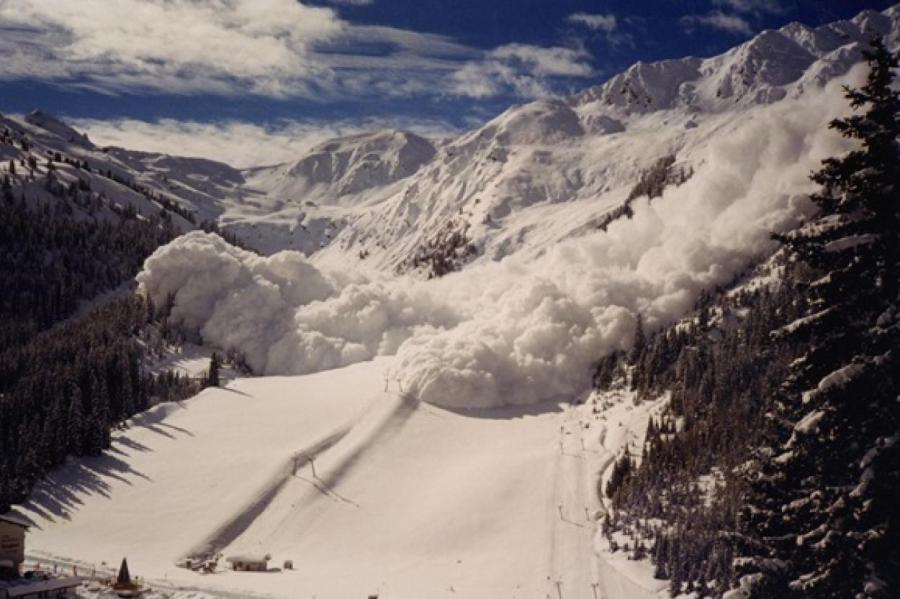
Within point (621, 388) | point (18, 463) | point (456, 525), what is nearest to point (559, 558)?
point (456, 525)

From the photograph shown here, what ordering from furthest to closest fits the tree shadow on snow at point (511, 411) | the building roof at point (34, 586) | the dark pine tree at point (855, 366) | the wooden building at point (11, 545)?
1. the tree shadow on snow at point (511, 411)
2. the wooden building at point (11, 545)
3. the building roof at point (34, 586)
4. the dark pine tree at point (855, 366)

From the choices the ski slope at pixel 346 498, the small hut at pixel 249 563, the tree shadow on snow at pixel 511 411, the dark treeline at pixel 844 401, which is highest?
the dark treeline at pixel 844 401

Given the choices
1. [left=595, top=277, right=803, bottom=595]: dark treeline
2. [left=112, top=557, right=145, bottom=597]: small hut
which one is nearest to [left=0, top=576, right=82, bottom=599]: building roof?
[left=112, top=557, right=145, bottom=597]: small hut

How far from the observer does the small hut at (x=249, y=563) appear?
93.9 metres

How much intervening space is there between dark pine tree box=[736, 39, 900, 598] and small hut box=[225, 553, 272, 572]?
78.5 m

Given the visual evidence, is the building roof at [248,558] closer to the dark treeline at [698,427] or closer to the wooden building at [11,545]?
the wooden building at [11,545]

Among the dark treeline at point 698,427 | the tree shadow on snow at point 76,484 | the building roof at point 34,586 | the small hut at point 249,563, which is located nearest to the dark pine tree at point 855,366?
the building roof at point 34,586

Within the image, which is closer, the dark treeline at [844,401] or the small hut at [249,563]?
the dark treeline at [844,401]

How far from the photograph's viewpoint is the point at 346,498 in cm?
12012

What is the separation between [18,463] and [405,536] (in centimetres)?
5761

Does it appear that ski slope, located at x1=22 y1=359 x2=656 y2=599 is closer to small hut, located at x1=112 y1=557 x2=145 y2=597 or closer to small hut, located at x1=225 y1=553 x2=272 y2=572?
small hut, located at x1=225 y1=553 x2=272 y2=572

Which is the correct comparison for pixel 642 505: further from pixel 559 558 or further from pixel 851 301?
pixel 851 301

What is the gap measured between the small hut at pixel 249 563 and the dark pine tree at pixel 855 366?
258 feet

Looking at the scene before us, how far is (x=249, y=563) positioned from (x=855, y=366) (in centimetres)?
8385
